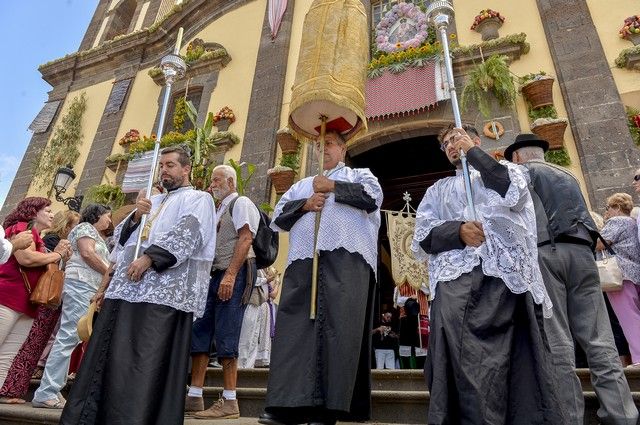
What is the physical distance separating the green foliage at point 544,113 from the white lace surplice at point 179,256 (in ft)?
20.6

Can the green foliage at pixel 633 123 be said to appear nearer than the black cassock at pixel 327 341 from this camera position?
No

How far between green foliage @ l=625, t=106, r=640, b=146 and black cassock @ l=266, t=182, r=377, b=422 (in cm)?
576

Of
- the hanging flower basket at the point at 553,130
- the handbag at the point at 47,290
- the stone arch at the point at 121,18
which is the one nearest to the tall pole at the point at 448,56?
the handbag at the point at 47,290

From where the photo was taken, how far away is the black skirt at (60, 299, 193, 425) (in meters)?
2.74

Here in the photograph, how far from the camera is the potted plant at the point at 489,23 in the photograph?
8.83 meters

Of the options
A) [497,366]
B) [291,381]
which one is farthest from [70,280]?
[497,366]

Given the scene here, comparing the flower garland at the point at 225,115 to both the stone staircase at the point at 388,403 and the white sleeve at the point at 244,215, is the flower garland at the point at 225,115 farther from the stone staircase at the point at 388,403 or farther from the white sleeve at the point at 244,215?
the stone staircase at the point at 388,403

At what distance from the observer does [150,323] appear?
2.97 meters

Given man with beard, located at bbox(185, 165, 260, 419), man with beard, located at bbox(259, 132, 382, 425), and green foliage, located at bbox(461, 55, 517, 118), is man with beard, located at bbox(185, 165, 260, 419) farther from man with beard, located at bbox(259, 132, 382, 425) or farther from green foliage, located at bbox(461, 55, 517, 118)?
green foliage, located at bbox(461, 55, 517, 118)

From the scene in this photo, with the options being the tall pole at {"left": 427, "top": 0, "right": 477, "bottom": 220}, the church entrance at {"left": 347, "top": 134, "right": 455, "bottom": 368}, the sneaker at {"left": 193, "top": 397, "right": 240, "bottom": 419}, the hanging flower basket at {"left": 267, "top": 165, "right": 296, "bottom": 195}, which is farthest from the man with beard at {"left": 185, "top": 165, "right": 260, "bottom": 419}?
the church entrance at {"left": 347, "top": 134, "right": 455, "bottom": 368}

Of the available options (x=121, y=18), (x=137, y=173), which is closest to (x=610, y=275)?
(x=137, y=173)

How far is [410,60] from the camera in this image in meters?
8.94

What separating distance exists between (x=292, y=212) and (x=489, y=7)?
8.01 metres

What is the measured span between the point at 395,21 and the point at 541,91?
12.4 feet
